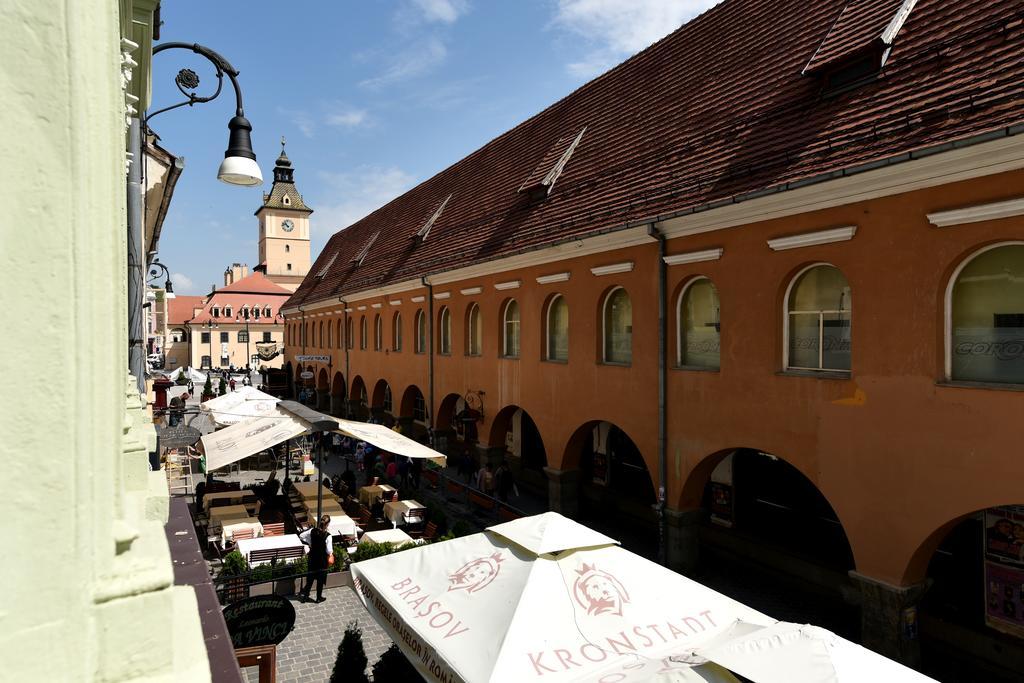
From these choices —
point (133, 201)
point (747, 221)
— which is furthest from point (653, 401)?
point (133, 201)

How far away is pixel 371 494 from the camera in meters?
15.7

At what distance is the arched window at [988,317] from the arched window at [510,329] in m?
10.2

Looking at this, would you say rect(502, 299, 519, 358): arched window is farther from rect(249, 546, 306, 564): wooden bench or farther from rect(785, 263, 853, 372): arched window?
rect(785, 263, 853, 372): arched window

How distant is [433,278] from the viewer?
19.6 meters

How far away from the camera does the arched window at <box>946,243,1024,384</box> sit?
701 cm

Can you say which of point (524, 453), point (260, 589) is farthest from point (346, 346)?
point (260, 589)

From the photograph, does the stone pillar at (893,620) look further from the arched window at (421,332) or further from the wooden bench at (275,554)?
the arched window at (421,332)

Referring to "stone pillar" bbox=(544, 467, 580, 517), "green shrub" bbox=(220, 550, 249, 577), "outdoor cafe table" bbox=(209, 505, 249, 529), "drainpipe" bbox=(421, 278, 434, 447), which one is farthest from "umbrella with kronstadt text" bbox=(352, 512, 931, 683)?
"drainpipe" bbox=(421, 278, 434, 447)

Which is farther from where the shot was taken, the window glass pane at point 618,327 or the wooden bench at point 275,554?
the window glass pane at point 618,327

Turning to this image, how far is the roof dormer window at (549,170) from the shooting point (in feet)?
50.7

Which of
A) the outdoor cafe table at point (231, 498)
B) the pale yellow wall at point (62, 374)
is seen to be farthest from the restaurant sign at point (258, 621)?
the outdoor cafe table at point (231, 498)

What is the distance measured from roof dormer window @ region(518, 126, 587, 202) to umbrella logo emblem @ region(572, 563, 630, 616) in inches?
438

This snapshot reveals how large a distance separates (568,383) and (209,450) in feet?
26.5

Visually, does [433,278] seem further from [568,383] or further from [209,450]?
[209,450]
